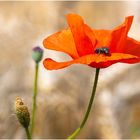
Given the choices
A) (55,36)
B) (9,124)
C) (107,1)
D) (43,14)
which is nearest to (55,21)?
(43,14)

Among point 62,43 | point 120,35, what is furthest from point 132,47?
point 62,43

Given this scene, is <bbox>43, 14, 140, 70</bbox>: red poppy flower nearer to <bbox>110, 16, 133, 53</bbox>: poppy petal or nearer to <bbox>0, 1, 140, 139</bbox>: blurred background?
<bbox>110, 16, 133, 53</bbox>: poppy petal

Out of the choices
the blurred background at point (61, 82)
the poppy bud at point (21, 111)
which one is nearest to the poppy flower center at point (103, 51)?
the poppy bud at point (21, 111)

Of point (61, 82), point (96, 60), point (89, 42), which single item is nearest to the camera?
point (96, 60)

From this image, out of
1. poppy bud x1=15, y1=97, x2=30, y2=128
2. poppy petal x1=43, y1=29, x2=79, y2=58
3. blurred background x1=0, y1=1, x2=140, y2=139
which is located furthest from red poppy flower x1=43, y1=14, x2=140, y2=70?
blurred background x1=0, y1=1, x2=140, y2=139

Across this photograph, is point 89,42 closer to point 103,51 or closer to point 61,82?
point 103,51

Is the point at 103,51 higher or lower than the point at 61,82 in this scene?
higher
